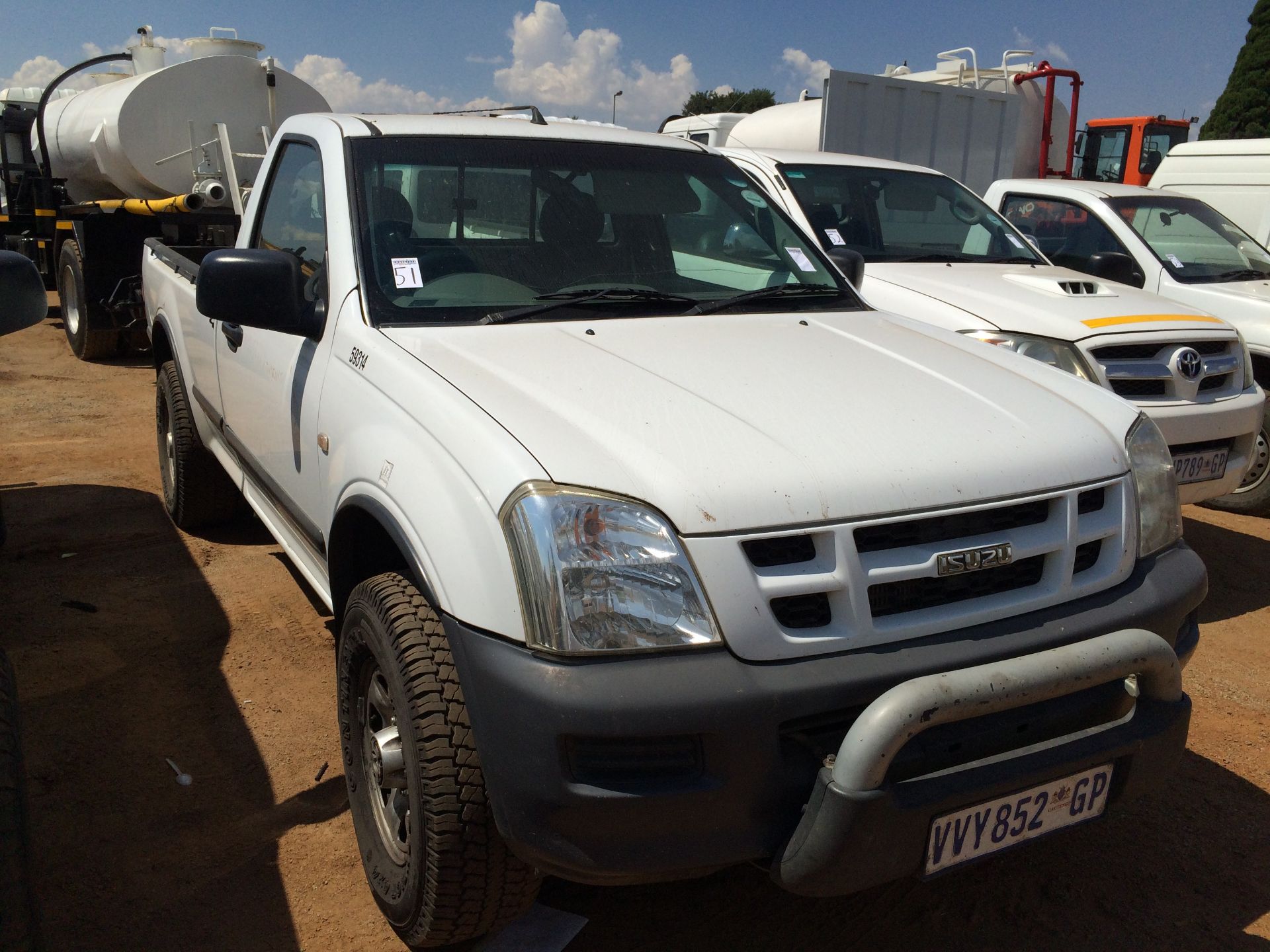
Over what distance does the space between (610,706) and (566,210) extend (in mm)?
1813

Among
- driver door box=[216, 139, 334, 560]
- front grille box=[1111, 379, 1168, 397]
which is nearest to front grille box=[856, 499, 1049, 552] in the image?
driver door box=[216, 139, 334, 560]

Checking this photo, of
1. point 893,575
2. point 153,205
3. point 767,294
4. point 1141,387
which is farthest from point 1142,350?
point 153,205

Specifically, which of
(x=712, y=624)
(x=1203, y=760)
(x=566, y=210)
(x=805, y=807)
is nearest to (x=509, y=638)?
(x=712, y=624)

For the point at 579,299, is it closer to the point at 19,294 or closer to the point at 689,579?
the point at 689,579

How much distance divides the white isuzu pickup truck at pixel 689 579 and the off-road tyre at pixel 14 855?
661mm

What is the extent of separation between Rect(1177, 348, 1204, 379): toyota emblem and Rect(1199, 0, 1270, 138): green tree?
28.6m

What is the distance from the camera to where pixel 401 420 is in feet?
7.34

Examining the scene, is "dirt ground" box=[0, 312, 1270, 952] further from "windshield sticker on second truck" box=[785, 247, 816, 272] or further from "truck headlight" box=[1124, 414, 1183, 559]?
"windshield sticker on second truck" box=[785, 247, 816, 272]

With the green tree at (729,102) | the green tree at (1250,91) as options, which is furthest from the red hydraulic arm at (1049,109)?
the green tree at (729,102)

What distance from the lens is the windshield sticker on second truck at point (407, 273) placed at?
2.69 m

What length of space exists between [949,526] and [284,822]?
6.29 feet

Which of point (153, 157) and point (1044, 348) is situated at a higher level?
point (153, 157)

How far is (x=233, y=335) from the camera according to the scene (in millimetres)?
3504

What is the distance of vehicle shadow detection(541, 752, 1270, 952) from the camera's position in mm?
2395
